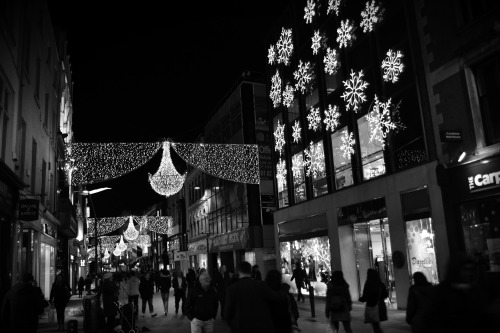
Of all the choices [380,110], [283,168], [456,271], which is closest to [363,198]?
[380,110]

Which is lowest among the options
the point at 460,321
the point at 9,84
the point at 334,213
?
Answer: the point at 460,321

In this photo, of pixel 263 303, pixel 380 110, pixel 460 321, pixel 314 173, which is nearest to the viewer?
pixel 460 321

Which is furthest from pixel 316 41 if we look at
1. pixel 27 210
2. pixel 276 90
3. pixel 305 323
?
pixel 27 210

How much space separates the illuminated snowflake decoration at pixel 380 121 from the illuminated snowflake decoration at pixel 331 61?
12.7ft

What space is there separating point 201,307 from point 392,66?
42.0 feet

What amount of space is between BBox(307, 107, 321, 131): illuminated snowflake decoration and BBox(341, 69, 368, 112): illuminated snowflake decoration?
9.50 feet

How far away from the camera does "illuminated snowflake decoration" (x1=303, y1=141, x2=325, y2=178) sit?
2334 cm

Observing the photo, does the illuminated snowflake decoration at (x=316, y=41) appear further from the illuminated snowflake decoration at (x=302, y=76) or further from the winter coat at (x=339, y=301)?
the winter coat at (x=339, y=301)

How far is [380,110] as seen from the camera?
59.5ft

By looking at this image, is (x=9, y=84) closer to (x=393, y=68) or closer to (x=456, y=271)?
(x=393, y=68)

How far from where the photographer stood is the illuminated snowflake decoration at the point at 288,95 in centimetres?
2661

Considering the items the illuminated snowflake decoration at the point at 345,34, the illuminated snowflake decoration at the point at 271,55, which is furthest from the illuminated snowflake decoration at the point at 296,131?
the illuminated snowflake decoration at the point at 345,34

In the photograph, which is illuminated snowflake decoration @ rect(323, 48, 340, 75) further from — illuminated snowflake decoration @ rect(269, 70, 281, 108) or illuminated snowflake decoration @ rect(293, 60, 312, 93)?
illuminated snowflake decoration @ rect(269, 70, 281, 108)

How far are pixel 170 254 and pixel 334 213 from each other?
5812 centimetres
